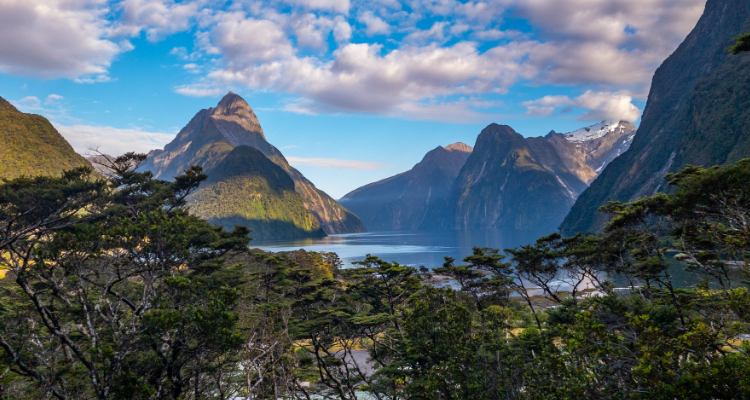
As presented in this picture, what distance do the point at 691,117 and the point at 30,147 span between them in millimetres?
179725

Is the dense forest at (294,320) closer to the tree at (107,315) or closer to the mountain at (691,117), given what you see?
the tree at (107,315)

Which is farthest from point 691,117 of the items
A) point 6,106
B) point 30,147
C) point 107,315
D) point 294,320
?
point 6,106

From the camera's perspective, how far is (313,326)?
58.5 ft

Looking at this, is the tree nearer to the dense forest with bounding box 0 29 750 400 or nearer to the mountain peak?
the dense forest with bounding box 0 29 750 400

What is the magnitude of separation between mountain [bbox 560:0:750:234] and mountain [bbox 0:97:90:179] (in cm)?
13537

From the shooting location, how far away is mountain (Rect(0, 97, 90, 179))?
255 ft

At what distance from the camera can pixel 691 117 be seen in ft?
367

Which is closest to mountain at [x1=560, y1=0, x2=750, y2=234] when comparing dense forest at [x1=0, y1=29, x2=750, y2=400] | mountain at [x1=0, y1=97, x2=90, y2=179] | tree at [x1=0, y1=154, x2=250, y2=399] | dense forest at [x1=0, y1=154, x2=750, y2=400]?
dense forest at [x1=0, y1=154, x2=750, y2=400]

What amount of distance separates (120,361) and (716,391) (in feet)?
32.1

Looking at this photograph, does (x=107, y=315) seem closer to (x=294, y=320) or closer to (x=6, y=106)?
(x=294, y=320)

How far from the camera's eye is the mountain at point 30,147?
77750 millimetres

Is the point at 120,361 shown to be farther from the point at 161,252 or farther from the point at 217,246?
the point at 217,246

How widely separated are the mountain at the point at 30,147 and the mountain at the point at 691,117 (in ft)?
444

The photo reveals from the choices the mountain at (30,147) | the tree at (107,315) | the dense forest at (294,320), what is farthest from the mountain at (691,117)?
the mountain at (30,147)
